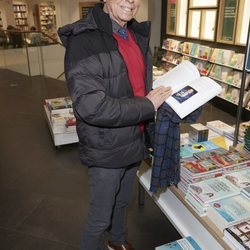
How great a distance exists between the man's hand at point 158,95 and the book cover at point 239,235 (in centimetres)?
66

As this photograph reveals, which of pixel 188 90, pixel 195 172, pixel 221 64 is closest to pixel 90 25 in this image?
pixel 188 90

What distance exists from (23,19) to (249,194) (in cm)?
1616

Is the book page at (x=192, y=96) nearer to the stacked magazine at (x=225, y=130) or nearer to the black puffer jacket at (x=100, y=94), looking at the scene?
the black puffer jacket at (x=100, y=94)

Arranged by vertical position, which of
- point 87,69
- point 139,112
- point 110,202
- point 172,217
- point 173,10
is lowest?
point 172,217

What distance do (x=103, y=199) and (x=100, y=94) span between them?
63 centimetres

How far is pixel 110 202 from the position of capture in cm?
155

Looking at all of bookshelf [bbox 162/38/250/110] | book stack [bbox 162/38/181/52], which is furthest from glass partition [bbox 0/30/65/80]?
bookshelf [bbox 162/38/250/110]

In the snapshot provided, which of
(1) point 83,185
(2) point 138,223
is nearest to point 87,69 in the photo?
(2) point 138,223

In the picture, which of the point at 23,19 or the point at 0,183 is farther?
the point at 23,19

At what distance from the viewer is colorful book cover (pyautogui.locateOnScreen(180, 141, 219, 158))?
1971 millimetres

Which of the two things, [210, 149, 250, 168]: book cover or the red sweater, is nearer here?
the red sweater

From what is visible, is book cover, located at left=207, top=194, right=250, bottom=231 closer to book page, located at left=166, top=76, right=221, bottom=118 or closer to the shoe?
book page, located at left=166, top=76, right=221, bottom=118

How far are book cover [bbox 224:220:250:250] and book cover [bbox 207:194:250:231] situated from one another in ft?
0.15

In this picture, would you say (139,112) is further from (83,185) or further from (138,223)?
(83,185)
